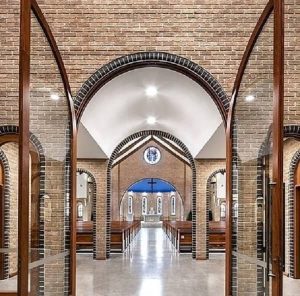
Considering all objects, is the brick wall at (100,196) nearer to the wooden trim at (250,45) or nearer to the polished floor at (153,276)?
the polished floor at (153,276)

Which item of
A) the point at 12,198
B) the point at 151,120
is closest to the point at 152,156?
the point at 151,120

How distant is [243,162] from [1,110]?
A: 3636mm

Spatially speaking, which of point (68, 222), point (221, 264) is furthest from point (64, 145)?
point (221, 264)

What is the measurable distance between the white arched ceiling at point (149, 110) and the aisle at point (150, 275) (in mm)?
3000

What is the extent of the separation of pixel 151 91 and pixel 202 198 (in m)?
5.63

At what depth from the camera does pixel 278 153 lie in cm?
358

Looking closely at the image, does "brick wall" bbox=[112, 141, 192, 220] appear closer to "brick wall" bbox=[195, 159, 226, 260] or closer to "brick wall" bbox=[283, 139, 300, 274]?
"brick wall" bbox=[195, 159, 226, 260]

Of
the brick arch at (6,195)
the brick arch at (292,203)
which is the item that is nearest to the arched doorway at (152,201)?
the brick arch at (292,203)

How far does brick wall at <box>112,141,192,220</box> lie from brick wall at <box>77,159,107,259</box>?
14176mm

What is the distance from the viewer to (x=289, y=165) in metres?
11.6

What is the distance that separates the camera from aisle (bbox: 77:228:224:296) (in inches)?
374

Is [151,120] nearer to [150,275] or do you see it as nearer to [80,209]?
[150,275]

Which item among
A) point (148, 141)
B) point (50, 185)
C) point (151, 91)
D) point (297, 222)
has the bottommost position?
point (297, 222)

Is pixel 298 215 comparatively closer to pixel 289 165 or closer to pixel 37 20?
pixel 289 165
